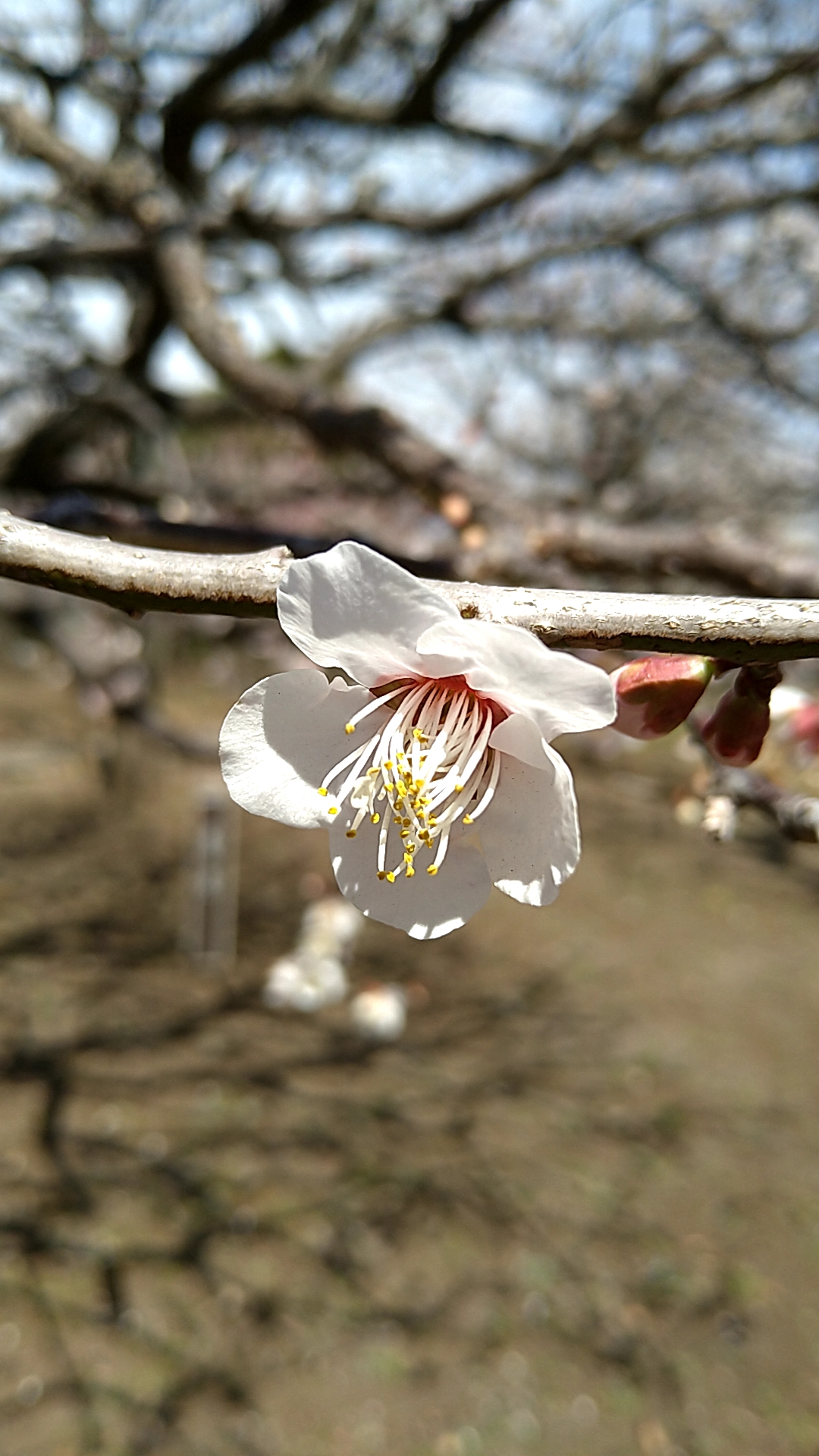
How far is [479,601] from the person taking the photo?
57 cm

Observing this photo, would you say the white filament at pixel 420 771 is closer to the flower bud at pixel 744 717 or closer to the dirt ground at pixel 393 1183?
the flower bud at pixel 744 717

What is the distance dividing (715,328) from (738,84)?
1081 mm

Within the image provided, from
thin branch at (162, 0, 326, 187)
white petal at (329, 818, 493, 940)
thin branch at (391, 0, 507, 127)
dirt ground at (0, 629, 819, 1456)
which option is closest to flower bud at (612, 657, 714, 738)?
white petal at (329, 818, 493, 940)

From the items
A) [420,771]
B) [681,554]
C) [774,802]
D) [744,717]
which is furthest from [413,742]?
[681,554]

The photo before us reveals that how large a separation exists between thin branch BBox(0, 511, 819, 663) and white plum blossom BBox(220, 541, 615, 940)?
26 millimetres

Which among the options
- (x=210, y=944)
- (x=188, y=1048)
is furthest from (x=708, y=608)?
(x=210, y=944)

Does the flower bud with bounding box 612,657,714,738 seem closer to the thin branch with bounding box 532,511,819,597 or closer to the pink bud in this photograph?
the pink bud

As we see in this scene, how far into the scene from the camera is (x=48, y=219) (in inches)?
159

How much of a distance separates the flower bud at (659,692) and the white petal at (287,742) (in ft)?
0.70

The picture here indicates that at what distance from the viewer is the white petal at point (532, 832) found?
62cm

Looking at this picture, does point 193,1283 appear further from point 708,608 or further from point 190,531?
point 708,608

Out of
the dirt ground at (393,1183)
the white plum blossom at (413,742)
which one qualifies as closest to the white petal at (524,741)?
→ the white plum blossom at (413,742)

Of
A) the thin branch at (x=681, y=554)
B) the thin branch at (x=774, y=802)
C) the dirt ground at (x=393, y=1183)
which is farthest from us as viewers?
the dirt ground at (x=393, y=1183)

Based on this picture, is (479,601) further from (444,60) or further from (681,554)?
(444,60)
